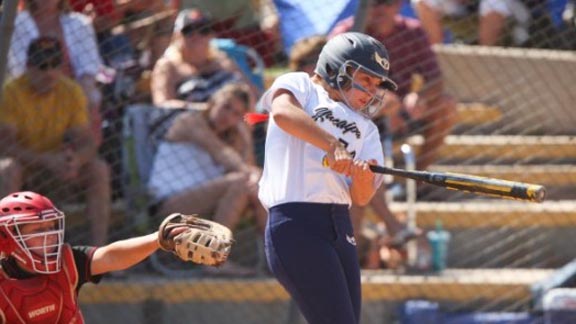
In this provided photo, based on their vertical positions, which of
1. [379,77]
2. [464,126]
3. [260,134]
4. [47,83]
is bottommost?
[464,126]

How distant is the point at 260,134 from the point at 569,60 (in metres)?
2.61

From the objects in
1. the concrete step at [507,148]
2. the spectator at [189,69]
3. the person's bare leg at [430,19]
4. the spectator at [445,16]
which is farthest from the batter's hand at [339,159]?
the person's bare leg at [430,19]

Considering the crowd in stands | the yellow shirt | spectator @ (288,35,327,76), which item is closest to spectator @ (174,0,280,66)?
the crowd in stands

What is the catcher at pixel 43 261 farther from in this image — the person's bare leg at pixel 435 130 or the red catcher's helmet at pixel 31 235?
the person's bare leg at pixel 435 130

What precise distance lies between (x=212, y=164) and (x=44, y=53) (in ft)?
3.67

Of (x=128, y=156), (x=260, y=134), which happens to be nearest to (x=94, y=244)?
(x=128, y=156)

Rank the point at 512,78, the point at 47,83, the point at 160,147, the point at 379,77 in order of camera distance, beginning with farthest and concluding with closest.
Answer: the point at 512,78 < the point at 160,147 < the point at 47,83 < the point at 379,77

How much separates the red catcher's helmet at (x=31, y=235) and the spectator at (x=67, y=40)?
2118 millimetres

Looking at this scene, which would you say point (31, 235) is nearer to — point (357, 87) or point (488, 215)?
point (357, 87)

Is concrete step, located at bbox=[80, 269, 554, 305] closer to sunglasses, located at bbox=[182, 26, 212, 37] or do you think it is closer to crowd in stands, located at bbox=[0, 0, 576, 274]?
crowd in stands, located at bbox=[0, 0, 576, 274]

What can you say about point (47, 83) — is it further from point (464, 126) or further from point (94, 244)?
point (464, 126)

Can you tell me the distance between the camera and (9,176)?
20.2 ft

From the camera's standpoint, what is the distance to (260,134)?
280 inches

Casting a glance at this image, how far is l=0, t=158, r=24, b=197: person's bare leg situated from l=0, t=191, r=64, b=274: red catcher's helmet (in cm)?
177
